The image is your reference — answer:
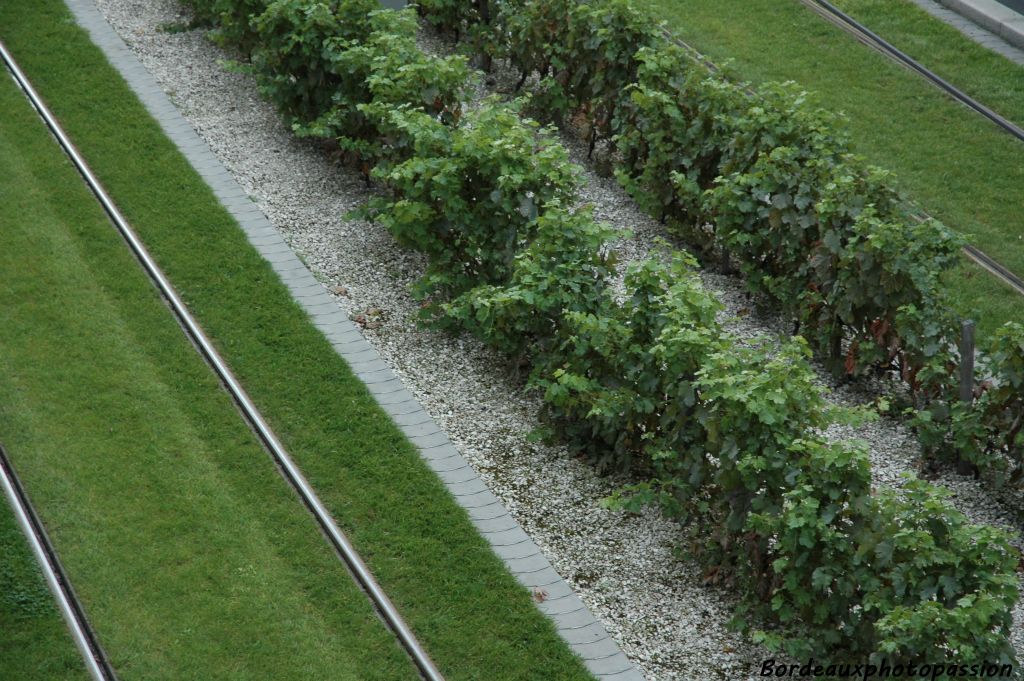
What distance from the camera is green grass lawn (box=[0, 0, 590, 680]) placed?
25.5 feet

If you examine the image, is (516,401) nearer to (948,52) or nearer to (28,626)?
(28,626)

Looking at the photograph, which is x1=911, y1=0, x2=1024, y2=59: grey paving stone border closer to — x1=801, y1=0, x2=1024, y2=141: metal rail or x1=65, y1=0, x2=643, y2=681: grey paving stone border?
x1=801, y1=0, x2=1024, y2=141: metal rail

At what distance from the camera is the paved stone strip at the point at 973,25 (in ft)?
53.1

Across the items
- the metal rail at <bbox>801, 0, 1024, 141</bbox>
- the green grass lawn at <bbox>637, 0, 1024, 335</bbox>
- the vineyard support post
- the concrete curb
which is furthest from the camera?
the concrete curb

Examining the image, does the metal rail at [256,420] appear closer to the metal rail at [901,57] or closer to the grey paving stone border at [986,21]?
the metal rail at [901,57]

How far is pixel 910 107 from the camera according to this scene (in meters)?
14.7

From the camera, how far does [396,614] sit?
315 inches

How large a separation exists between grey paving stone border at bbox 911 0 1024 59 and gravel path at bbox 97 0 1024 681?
6605 mm

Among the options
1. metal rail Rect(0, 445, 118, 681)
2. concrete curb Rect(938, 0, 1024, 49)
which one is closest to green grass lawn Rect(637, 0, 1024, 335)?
concrete curb Rect(938, 0, 1024, 49)

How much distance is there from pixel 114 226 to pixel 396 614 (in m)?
5.95

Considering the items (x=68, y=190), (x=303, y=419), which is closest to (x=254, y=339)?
(x=303, y=419)

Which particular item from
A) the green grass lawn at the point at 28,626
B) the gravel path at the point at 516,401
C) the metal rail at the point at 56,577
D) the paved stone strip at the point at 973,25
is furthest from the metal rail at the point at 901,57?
the green grass lawn at the point at 28,626

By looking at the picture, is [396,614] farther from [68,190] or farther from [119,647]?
[68,190]

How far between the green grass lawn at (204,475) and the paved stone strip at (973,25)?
1073 cm
